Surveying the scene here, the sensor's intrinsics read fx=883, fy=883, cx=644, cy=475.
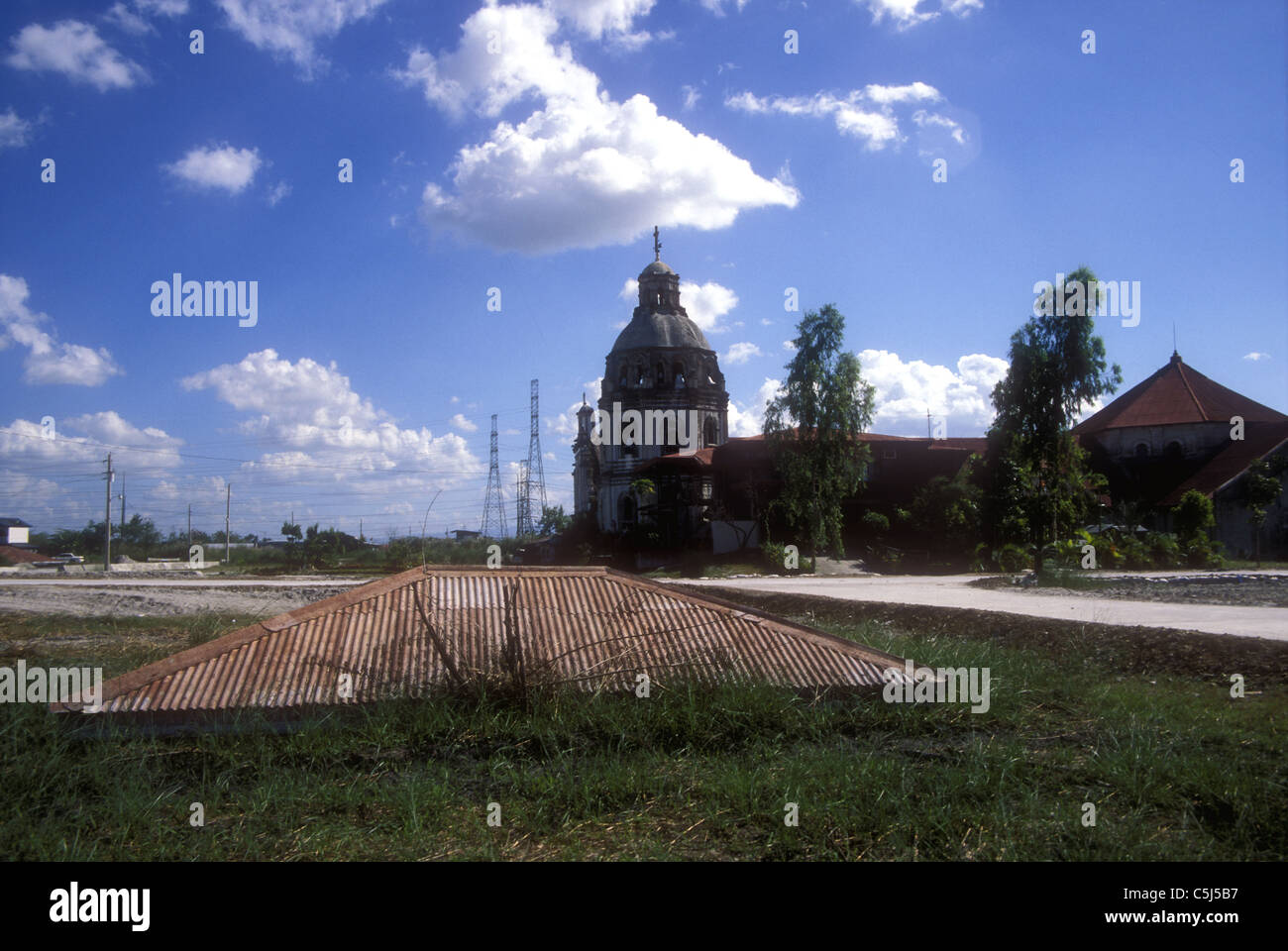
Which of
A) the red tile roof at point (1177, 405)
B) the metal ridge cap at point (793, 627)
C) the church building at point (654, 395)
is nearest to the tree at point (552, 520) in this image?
the church building at point (654, 395)

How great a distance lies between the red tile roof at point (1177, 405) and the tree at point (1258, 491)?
7297mm

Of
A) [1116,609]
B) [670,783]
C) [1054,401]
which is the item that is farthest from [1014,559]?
[670,783]

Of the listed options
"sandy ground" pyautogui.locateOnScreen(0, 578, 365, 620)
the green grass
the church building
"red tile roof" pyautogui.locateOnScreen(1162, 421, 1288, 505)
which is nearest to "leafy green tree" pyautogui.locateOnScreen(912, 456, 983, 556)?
"red tile roof" pyautogui.locateOnScreen(1162, 421, 1288, 505)

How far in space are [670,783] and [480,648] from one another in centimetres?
162

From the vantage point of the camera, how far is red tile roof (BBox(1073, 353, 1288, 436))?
1613 inches

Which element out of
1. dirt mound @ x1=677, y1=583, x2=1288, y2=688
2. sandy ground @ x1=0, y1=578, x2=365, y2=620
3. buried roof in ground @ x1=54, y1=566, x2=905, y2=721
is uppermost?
buried roof in ground @ x1=54, y1=566, x2=905, y2=721

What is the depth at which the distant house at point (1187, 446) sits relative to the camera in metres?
33.9

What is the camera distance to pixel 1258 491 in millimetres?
32812

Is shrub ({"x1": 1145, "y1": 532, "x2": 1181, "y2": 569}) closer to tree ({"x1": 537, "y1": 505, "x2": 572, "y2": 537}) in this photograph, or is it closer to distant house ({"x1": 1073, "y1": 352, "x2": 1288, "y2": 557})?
distant house ({"x1": 1073, "y1": 352, "x2": 1288, "y2": 557})

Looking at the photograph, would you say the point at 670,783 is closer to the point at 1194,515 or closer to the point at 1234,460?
the point at 1194,515

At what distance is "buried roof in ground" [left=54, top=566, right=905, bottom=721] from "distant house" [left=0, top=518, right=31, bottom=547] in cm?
6460
